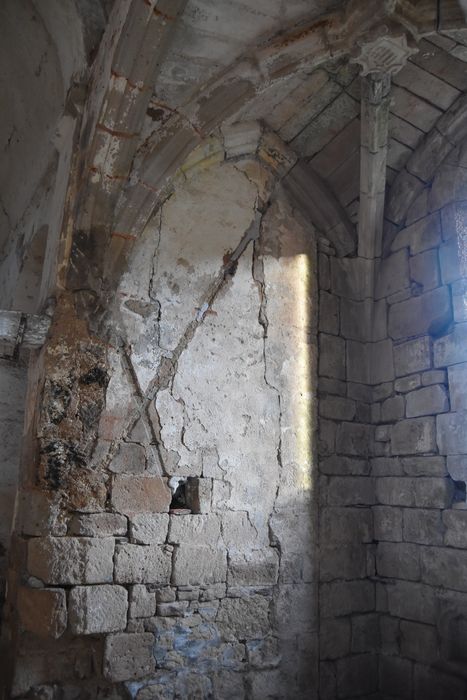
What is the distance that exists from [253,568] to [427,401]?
5.19 ft

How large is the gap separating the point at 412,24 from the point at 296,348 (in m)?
2.07

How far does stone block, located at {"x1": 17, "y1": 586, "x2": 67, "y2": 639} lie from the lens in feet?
10.2

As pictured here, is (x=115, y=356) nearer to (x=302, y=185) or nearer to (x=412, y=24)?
(x=302, y=185)

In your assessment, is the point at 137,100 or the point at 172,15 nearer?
the point at 172,15

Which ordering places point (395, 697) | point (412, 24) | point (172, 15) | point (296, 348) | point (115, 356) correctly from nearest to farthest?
point (172, 15)
point (412, 24)
point (115, 356)
point (395, 697)
point (296, 348)

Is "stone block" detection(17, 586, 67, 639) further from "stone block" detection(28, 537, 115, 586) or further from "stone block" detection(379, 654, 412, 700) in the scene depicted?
"stone block" detection(379, 654, 412, 700)

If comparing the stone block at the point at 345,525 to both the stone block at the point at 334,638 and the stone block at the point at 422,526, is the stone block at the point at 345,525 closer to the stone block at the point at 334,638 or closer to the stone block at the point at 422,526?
the stone block at the point at 422,526

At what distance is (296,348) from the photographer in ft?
14.1

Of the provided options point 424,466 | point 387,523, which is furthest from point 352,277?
point 387,523

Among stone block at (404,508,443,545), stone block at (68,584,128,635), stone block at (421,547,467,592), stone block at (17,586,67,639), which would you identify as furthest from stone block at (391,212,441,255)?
stone block at (17,586,67,639)

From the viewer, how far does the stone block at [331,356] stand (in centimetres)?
440

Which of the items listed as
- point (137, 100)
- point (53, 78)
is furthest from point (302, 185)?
point (53, 78)

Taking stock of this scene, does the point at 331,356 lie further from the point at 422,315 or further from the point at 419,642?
the point at 419,642

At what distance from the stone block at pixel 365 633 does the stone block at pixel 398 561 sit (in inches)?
12.0
